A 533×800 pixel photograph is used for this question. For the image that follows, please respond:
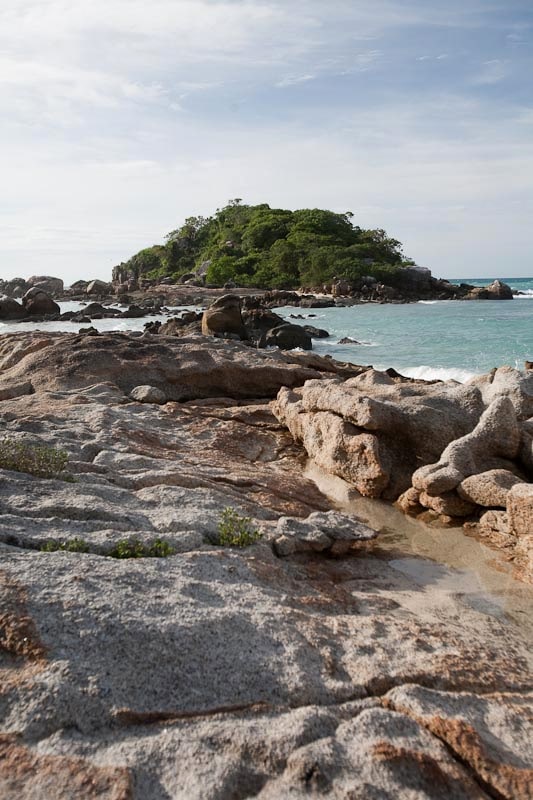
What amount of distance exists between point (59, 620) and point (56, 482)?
2.43 meters

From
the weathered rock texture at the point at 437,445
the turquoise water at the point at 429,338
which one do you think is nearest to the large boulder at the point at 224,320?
the turquoise water at the point at 429,338

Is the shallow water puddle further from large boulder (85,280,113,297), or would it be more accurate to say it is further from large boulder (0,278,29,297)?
large boulder (0,278,29,297)

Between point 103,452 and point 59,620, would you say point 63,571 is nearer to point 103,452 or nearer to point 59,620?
point 59,620

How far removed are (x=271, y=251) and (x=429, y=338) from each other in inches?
1912

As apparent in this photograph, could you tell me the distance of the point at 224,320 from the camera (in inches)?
1013

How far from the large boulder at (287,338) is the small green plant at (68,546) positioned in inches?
799

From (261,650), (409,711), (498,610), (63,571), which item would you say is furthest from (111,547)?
(498,610)

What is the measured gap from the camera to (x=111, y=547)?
4.83 m

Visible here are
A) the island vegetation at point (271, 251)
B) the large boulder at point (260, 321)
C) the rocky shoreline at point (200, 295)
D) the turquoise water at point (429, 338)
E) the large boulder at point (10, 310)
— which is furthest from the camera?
the island vegetation at point (271, 251)

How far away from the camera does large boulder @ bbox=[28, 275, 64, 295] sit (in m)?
73.6

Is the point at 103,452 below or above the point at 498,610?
above

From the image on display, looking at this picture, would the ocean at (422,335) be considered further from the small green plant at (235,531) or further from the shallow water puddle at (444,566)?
the small green plant at (235,531)

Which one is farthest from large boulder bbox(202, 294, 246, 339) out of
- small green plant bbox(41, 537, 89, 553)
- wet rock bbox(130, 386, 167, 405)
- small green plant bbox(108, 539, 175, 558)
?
small green plant bbox(41, 537, 89, 553)

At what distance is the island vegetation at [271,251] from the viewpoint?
232 feet
